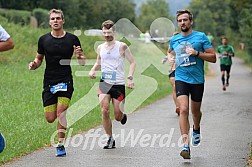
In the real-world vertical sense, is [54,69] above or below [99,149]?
above

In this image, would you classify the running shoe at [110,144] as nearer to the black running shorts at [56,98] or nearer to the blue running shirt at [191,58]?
the black running shorts at [56,98]

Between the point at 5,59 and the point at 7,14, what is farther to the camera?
the point at 7,14

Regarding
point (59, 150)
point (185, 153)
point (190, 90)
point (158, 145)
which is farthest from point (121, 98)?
point (185, 153)

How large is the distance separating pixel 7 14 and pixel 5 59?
2048 cm

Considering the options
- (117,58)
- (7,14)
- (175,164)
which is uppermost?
(117,58)

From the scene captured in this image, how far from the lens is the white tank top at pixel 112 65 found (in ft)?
34.7

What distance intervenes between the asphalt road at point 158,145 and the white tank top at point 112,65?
1.10m

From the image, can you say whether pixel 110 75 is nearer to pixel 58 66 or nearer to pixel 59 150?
pixel 58 66

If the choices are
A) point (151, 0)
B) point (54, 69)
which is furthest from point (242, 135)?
point (151, 0)

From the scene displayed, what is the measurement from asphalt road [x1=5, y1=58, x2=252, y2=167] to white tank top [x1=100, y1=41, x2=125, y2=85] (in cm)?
110

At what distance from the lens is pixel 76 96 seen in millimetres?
19109

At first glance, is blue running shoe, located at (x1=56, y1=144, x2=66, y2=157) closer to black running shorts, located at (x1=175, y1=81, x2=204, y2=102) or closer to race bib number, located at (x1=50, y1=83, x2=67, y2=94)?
race bib number, located at (x1=50, y1=83, x2=67, y2=94)

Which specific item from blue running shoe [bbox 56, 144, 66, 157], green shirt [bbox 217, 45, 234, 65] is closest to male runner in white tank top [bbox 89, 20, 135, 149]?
blue running shoe [bbox 56, 144, 66, 157]

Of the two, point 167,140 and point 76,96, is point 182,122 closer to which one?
point 167,140
